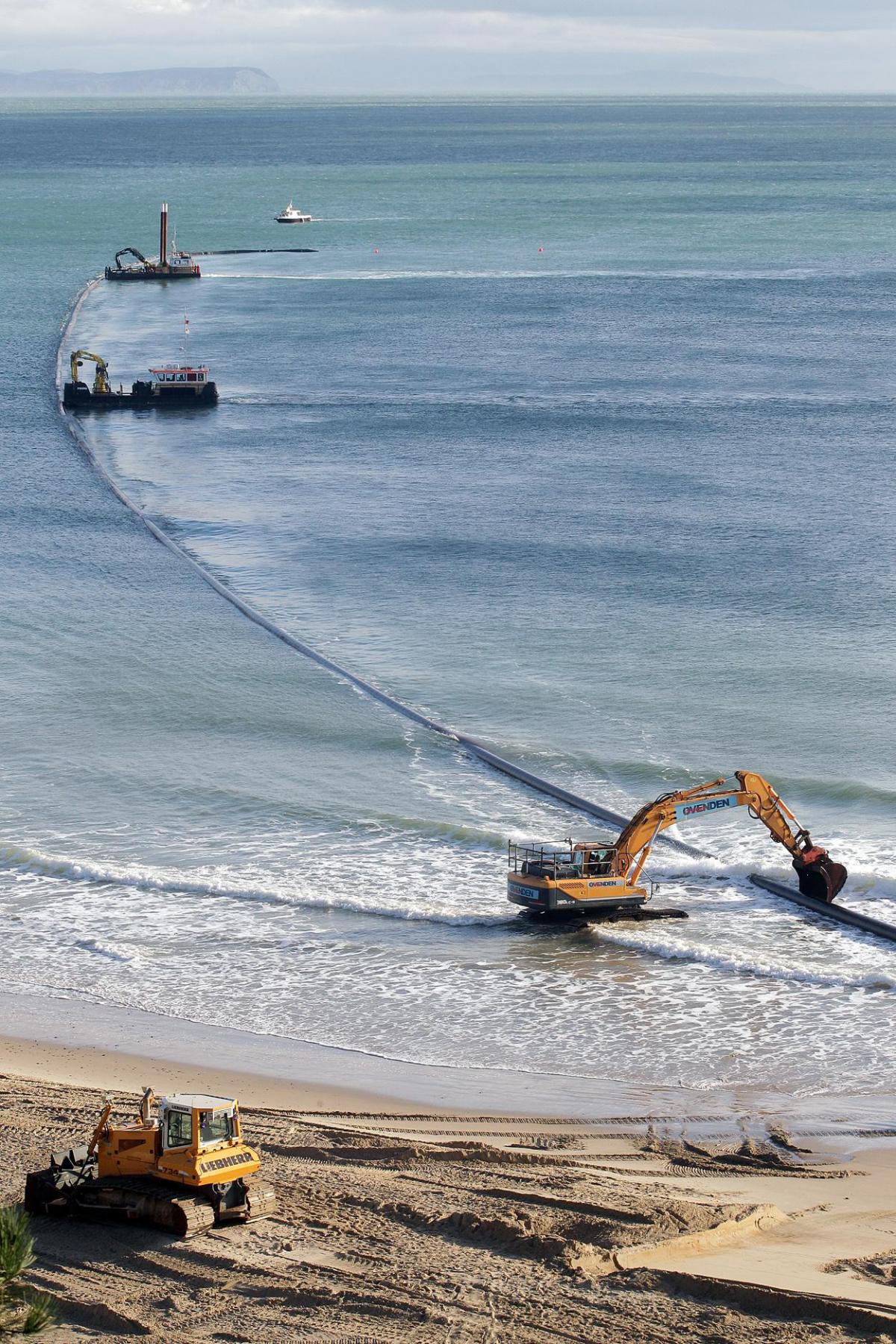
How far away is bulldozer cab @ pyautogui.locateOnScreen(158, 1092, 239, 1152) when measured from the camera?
18812 mm

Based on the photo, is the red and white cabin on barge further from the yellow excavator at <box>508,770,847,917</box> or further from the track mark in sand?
the track mark in sand

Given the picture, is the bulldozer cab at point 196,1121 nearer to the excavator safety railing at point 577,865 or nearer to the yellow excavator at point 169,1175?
the yellow excavator at point 169,1175

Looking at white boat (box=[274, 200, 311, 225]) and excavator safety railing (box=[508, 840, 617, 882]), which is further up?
white boat (box=[274, 200, 311, 225])

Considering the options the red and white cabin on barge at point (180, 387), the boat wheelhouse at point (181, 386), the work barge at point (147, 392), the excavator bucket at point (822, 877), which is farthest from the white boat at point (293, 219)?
the excavator bucket at point (822, 877)

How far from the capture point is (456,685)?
44.0 metres

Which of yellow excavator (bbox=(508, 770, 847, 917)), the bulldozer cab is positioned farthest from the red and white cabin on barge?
the bulldozer cab

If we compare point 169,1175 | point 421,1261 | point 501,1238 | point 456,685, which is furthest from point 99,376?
point 421,1261

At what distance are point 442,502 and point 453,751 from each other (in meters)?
24.8

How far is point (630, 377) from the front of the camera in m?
87.1

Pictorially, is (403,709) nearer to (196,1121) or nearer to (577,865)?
(577,865)

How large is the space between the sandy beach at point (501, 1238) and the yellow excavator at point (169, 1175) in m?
0.23

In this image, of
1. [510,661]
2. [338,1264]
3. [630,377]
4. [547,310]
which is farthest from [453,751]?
[547,310]

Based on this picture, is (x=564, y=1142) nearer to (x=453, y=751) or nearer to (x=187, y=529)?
(x=453, y=751)

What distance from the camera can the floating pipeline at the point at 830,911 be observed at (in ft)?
102
